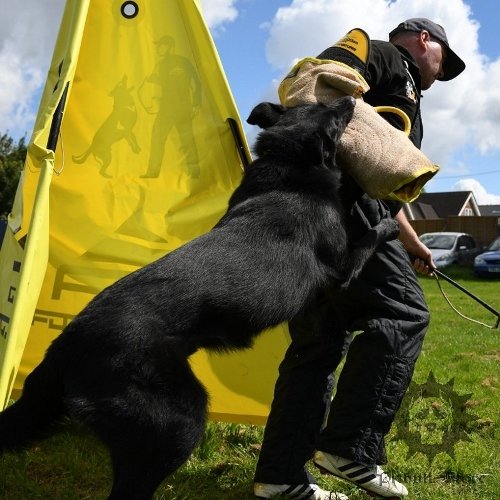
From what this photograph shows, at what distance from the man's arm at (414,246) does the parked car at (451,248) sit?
17960 millimetres

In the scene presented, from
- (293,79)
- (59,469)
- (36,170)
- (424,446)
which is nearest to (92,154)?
(36,170)

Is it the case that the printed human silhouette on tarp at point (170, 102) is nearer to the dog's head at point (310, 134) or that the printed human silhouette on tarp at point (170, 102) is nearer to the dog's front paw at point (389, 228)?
the dog's head at point (310, 134)

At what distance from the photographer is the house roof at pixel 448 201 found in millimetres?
46906

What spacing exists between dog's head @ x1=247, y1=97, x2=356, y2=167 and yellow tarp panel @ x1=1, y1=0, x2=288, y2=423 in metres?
0.69

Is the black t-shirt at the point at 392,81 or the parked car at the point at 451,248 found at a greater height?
the parked car at the point at 451,248

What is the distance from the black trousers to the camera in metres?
2.62

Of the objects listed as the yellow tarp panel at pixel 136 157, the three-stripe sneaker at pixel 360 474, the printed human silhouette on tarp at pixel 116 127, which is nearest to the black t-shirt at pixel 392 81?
the yellow tarp panel at pixel 136 157

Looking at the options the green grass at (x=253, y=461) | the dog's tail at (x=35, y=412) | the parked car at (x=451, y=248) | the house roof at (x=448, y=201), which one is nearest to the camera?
the dog's tail at (x=35, y=412)

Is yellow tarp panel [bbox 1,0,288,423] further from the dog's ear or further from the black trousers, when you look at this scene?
the black trousers

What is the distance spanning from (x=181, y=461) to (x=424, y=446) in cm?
157

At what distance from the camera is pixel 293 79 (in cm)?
270

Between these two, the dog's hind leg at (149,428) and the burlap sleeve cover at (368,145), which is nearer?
the dog's hind leg at (149,428)

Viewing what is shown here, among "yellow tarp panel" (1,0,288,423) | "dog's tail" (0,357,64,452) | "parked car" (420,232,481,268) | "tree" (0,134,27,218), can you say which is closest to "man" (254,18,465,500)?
"yellow tarp panel" (1,0,288,423)

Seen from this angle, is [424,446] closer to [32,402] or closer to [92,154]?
[32,402]
